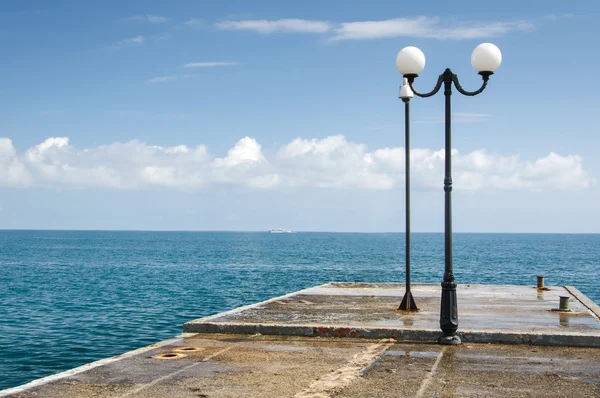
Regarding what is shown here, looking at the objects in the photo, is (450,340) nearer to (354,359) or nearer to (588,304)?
(354,359)

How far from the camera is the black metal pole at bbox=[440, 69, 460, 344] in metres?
12.2

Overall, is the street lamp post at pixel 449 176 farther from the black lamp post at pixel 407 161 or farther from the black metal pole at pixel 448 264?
the black lamp post at pixel 407 161

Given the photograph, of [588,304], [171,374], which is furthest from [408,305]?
[171,374]

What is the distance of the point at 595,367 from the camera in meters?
10.4

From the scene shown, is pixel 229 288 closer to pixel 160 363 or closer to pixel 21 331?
pixel 21 331

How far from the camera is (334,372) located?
9922 millimetres

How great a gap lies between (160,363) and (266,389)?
7.75 ft

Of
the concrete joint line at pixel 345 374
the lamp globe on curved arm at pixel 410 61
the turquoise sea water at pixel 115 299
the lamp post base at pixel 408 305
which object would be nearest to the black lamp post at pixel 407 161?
the lamp post base at pixel 408 305

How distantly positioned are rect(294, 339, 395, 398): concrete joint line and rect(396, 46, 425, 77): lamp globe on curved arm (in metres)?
5.13

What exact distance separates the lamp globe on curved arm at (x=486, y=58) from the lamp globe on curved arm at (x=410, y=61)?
111 centimetres

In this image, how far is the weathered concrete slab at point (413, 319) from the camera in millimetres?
12562

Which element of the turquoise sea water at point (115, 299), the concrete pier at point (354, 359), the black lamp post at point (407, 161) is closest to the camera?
Result: the concrete pier at point (354, 359)

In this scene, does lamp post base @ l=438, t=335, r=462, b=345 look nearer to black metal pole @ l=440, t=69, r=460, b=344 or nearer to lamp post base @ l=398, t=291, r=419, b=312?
black metal pole @ l=440, t=69, r=460, b=344

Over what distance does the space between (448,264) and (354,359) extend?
267cm
